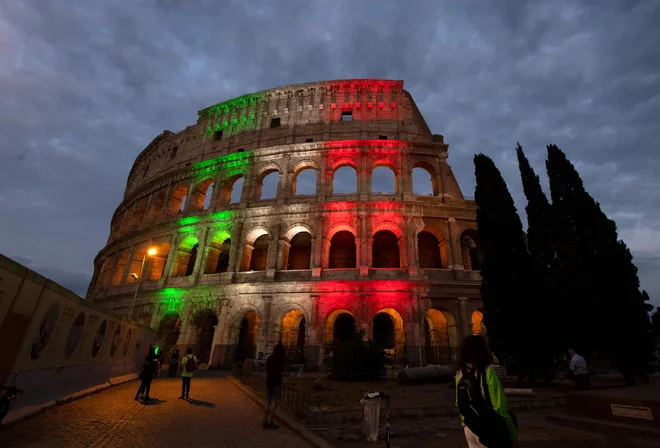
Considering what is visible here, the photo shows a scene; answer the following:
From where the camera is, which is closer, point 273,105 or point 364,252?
point 364,252

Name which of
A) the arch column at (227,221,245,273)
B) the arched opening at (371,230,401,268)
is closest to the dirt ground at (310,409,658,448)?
the arched opening at (371,230,401,268)

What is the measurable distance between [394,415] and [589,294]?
9.33 meters

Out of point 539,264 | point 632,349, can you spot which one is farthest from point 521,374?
point 539,264

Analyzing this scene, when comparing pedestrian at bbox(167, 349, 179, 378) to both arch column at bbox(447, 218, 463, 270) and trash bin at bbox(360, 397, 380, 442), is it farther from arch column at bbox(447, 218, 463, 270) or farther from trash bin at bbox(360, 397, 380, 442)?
arch column at bbox(447, 218, 463, 270)

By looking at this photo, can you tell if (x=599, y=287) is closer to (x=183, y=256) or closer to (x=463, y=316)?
(x=463, y=316)

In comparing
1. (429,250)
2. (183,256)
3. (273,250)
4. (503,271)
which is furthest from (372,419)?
(183,256)

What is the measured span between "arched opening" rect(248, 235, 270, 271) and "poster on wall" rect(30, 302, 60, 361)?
56.0 feet

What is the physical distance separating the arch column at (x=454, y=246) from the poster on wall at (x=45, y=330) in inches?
736

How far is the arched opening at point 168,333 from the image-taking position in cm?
2138

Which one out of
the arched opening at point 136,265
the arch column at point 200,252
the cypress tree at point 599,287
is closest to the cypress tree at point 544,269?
the cypress tree at point 599,287

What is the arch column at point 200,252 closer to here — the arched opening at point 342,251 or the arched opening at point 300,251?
the arched opening at point 300,251

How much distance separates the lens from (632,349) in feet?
35.8

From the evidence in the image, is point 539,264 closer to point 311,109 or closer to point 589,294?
point 589,294

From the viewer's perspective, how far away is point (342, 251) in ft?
74.6
